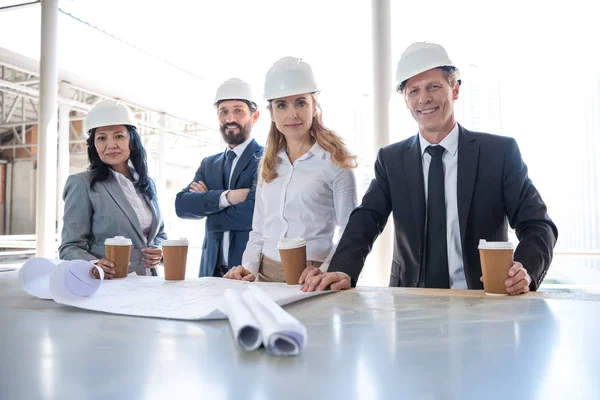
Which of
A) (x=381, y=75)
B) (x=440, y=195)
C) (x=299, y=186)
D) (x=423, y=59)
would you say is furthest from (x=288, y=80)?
(x=381, y=75)

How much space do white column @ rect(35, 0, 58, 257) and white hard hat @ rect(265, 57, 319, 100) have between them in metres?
4.70

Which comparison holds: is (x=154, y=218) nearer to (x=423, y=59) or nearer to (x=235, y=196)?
(x=235, y=196)

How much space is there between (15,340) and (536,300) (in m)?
1.21

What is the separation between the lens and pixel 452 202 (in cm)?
193

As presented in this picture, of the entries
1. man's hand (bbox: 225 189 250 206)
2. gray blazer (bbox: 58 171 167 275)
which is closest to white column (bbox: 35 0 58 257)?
gray blazer (bbox: 58 171 167 275)

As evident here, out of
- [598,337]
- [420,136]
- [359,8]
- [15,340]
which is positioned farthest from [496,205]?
[359,8]

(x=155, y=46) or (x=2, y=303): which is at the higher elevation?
(x=155, y=46)

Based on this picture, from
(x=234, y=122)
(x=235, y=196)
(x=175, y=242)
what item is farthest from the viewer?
(x=234, y=122)

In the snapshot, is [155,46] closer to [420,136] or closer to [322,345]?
[420,136]

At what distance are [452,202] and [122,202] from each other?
4.99ft

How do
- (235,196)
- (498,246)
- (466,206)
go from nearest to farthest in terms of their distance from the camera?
(498,246), (466,206), (235,196)

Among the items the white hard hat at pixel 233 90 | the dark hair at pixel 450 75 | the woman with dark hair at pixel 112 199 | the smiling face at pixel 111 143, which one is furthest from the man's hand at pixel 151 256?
the dark hair at pixel 450 75

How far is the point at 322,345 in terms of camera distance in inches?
32.1

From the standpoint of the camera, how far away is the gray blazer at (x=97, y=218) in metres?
2.17
